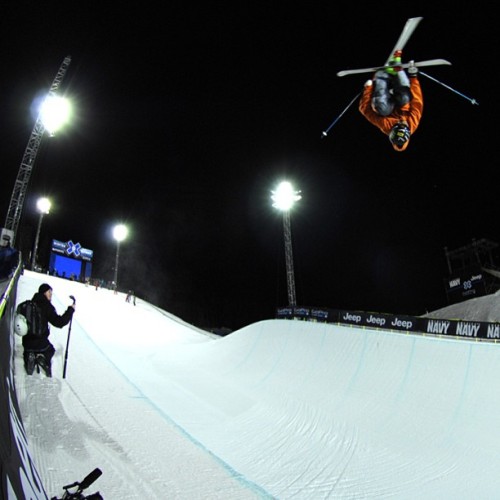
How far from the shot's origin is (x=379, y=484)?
5.19 metres

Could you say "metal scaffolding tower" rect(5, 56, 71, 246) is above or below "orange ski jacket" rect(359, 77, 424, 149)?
above

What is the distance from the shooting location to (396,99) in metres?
6.09

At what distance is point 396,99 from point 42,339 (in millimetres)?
6354

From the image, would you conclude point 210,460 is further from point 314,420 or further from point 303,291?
point 303,291

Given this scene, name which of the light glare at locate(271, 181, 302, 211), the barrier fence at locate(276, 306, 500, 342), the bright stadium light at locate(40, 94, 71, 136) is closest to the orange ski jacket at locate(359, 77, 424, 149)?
the barrier fence at locate(276, 306, 500, 342)

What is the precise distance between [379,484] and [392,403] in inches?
107

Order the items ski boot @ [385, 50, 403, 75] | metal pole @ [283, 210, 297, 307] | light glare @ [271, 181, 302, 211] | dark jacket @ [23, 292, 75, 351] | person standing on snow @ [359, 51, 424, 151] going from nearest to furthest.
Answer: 1. dark jacket @ [23, 292, 75, 351]
2. person standing on snow @ [359, 51, 424, 151]
3. ski boot @ [385, 50, 403, 75]
4. metal pole @ [283, 210, 297, 307]
5. light glare @ [271, 181, 302, 211]

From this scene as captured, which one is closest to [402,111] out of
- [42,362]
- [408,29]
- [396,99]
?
[396,99]

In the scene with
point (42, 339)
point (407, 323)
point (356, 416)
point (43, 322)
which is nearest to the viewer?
point (43, 322)

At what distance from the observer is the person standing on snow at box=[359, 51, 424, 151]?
19.9ft

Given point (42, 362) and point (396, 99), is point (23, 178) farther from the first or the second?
point (396, 99)

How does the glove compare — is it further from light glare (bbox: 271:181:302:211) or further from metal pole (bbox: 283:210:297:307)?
light glare (bbox: 271:181:302:211)

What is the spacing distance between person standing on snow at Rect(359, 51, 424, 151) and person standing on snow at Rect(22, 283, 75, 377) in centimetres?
559

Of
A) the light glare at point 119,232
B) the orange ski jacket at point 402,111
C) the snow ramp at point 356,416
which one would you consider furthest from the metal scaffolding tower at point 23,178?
the orange ski jacket at point 402,111
